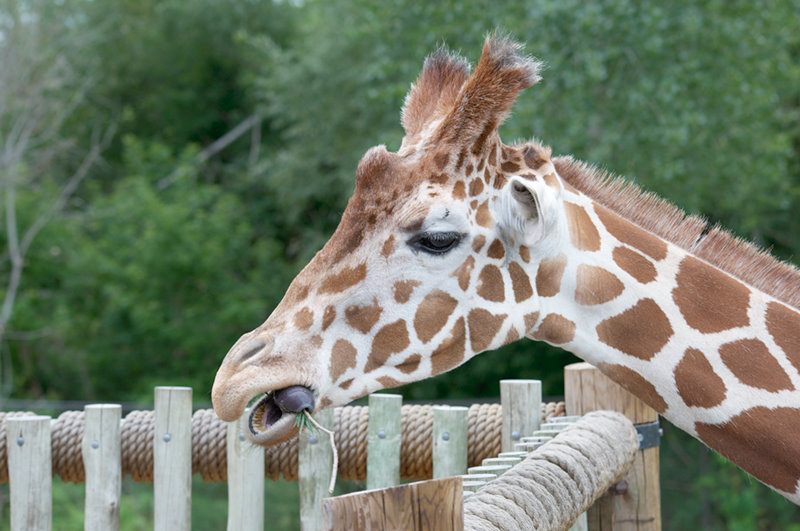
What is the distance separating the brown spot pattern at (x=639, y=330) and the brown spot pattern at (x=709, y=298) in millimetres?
58

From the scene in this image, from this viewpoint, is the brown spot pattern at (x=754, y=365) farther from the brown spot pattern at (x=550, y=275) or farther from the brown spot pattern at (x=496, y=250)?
the brown spot pattern at (x=496, y=250)

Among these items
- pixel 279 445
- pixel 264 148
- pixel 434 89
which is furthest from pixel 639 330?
pixel 264 148

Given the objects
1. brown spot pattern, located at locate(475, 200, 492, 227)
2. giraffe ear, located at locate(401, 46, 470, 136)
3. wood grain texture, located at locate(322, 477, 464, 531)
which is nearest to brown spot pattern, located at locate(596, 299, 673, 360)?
brown spot pattern, located at locate(475, 200, 492, 227)

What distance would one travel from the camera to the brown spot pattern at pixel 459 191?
1858 mm

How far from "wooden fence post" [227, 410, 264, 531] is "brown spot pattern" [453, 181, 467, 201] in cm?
97

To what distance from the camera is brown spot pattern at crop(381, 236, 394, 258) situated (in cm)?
183

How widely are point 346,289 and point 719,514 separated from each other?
26.5ft

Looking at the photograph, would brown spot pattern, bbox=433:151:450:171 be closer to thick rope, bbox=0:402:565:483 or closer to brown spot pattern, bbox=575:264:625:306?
brown spot pattern, bbox=575:264:625:306

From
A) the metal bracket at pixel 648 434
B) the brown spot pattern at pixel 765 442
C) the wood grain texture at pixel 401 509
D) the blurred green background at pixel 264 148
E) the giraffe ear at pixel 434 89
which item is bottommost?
A: the wood grain texture at pixel 401 509

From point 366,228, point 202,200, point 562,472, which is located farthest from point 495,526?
point 202,200

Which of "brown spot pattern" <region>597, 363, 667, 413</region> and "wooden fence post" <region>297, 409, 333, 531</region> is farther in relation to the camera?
"wooden fence post" <region>297, 409, 333, 531</region>

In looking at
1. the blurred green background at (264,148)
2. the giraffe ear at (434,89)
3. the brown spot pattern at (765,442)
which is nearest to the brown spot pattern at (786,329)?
the brown spot pattern at (765,442)

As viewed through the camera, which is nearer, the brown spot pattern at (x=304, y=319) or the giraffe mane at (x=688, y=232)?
the brown spot pattern at (x=304, y=319)

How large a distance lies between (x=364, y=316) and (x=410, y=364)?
154 millimetres
